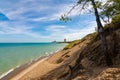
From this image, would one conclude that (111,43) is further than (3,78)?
No

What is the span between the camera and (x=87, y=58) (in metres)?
18.9

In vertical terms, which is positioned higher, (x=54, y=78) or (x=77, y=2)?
(x=77, y=2)

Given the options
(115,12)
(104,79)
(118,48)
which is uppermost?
(115,12)

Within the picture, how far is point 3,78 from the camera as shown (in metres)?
25.2

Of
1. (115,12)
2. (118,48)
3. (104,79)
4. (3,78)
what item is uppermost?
(115,12)

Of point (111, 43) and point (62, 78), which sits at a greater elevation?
point (111, 43)

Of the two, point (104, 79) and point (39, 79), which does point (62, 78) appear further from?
point (104, 79)

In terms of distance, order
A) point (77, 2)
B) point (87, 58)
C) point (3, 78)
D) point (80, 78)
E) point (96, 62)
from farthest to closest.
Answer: point (3, 78) < point (87, 58) < point (96, 62) < point (77, 2) < point (80, 78)

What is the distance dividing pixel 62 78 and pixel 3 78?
10.4 meters

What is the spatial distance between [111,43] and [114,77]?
5.83m

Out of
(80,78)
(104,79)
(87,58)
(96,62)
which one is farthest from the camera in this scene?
(87,58)

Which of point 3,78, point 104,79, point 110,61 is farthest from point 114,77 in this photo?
point 3,78

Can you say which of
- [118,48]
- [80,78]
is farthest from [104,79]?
[118,48]

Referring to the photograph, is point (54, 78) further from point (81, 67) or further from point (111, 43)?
point (111, 43)
